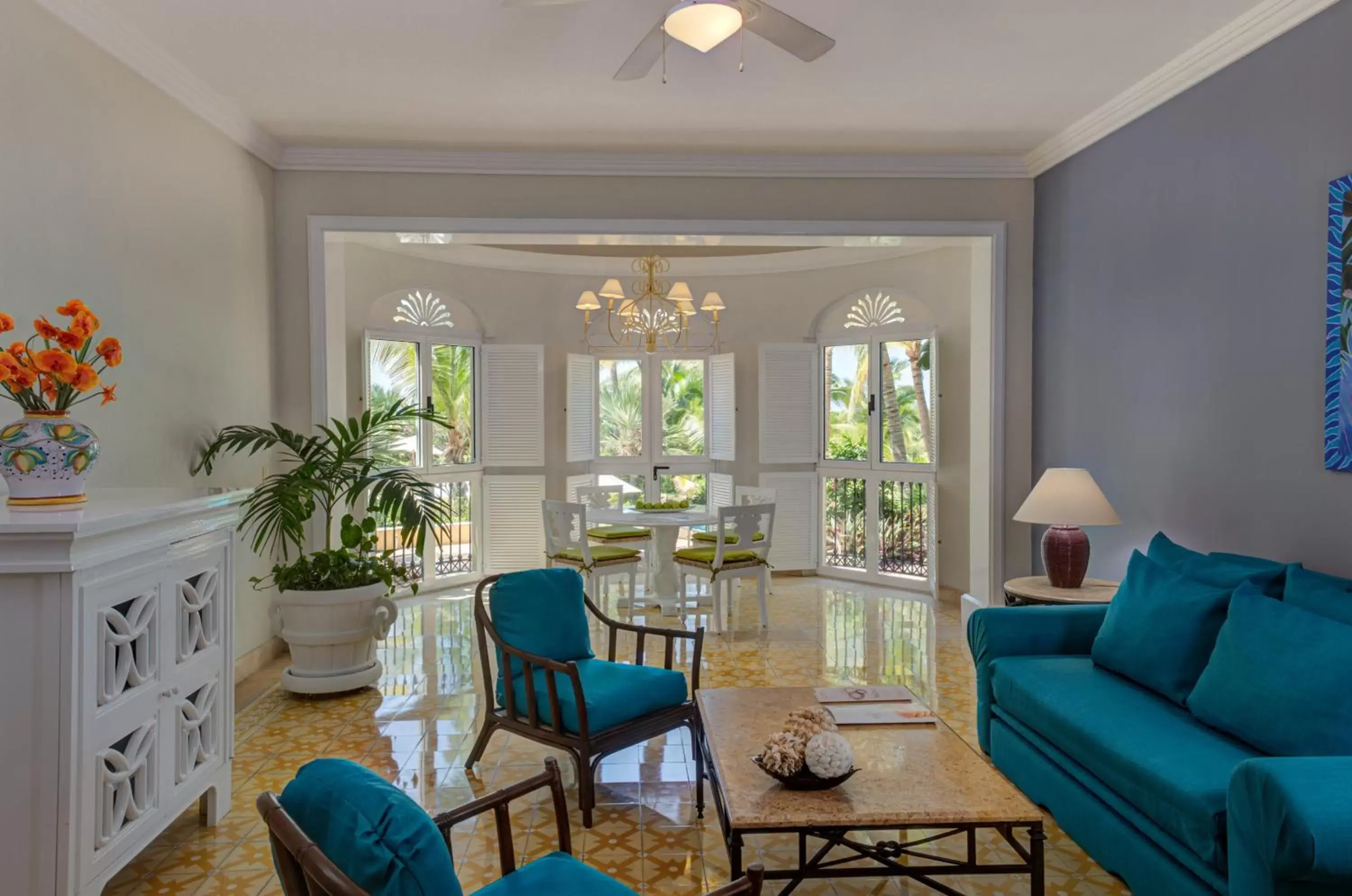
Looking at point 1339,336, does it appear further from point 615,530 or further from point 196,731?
point 615,530

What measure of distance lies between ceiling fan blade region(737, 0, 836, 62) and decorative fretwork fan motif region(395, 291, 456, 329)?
4.89 m

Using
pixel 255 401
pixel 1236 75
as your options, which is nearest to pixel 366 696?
pixel 255 401

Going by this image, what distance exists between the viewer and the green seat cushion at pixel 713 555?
596cm

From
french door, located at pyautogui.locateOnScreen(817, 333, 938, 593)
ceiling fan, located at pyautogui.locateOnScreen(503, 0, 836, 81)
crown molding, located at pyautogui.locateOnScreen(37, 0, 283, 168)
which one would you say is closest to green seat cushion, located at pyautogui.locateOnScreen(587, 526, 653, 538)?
french door, located at pyautogui.locateOnScreen(817, 333, 938, 593)

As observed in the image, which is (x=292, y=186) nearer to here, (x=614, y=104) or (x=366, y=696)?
(x=614, y=104)

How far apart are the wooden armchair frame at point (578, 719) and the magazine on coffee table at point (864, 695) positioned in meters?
0.47

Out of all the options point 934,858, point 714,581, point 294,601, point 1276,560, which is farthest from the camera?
point 714,581

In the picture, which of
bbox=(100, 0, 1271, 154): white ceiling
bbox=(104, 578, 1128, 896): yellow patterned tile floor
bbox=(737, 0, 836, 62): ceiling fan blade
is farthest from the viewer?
bbox=(100, 0, 1271, 154): white ceiling

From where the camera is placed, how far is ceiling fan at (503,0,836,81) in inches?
104

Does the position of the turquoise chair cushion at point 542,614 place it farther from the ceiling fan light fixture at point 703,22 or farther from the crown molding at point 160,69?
the crown molding at point 160,69

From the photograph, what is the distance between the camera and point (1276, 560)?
11.4 ft

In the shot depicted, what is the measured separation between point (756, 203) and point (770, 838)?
3.80m

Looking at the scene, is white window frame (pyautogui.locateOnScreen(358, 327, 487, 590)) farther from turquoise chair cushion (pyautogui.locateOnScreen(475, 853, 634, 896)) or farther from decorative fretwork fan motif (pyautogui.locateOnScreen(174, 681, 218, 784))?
turquoise chair cushion (pyautogui.locateOnScreen(475, 853, 634, 896))

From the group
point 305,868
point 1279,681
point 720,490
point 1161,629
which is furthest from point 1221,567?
point 720,490
